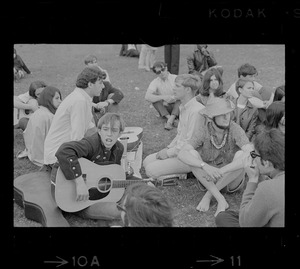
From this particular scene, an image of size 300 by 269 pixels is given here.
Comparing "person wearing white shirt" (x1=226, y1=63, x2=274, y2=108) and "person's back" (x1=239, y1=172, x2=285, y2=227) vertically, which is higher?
"person wearing white shirt" (x1=226, y1=63, x2=274, y2=108)

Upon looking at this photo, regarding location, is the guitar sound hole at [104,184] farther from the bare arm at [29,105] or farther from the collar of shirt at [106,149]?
the bare arm at [29,105]

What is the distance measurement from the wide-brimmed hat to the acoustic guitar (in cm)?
61

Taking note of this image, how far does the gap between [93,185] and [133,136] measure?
608mm

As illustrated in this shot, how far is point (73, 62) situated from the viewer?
300 centimetres

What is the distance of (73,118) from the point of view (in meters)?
2.78

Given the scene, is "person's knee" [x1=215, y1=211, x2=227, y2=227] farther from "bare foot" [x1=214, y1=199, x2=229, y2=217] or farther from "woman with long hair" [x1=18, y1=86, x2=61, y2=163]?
"woman with long hair" [x1=18, y1=86, x2=61, y2=163]

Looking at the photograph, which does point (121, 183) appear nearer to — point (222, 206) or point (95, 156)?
point (95, 156)

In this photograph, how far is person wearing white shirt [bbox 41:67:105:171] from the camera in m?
2.80

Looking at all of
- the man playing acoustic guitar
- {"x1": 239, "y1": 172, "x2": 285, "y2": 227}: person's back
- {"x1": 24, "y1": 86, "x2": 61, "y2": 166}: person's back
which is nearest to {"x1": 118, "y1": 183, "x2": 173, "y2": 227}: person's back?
{"x1": 239, "y1": 172, "x2": 285, "y2": 227}: person's back

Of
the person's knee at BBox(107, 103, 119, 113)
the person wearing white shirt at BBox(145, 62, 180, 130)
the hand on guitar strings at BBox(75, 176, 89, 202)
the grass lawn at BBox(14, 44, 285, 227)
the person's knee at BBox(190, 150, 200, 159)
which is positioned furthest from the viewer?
the person wearing white shirt at BBox(145, 62, 180, 130)

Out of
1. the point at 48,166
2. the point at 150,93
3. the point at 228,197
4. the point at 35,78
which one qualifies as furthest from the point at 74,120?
the point at 150,93

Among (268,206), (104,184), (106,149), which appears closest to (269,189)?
(268,206)
